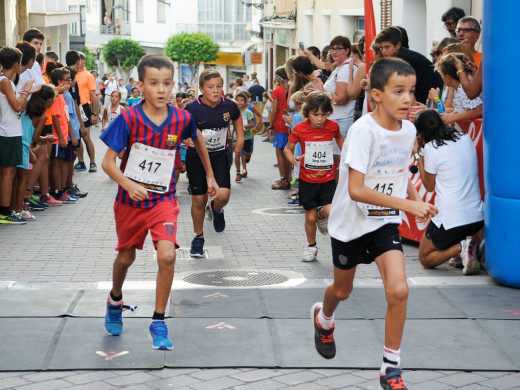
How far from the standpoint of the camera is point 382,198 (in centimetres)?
523

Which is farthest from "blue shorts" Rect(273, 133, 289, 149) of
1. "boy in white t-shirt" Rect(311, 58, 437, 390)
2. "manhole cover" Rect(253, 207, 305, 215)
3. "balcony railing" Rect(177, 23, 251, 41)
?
"balcony railing" Rect(177, 23, 251, 41)

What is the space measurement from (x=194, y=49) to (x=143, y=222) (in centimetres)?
5769

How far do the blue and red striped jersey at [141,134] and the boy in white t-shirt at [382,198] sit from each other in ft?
4.02

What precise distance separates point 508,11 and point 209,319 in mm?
3219

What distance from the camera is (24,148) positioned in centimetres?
1191

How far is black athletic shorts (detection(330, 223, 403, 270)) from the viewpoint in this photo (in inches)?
215

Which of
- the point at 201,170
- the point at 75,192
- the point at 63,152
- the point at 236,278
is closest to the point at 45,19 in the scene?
the point at 75,192

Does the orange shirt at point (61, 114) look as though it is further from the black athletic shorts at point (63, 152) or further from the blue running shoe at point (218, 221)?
the blue running shoe at point (218, 221)

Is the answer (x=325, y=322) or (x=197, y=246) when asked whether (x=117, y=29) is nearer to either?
(x=197, y=246)

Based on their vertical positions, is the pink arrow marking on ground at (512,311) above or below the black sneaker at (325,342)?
below

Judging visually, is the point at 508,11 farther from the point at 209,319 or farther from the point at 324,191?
the point at 209,319

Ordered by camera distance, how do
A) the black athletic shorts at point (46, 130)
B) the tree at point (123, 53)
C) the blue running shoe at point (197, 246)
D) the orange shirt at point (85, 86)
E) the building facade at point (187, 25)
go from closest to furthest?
the blue running shoe at point (197, 246) → the black athletic shorts at point (46, 130) → the orange shirt at point (85, 86) → the building facade at point (187, 25) → the tree at point (123, 53)

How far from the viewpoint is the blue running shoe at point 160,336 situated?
6004 millimetres

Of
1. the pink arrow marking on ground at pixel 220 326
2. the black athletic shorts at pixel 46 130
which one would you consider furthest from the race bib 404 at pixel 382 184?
the black athletic shorts at pixel 46 130
